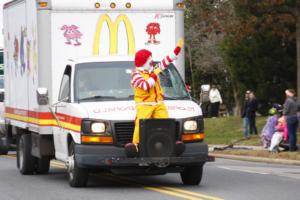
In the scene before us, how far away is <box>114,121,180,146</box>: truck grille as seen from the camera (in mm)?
14695

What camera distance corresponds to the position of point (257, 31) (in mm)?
34188

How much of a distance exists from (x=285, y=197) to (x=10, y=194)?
4.08 metres

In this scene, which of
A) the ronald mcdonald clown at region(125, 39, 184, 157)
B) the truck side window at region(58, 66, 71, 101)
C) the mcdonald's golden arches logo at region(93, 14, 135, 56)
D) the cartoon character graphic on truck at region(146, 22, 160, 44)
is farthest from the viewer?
the cartoon character graphic on truck at region(146, 22, 160, 44)

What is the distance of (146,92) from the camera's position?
14688 mm

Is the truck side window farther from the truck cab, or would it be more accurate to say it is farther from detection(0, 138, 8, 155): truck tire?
detection(0, 138, 8, 155): truck tire

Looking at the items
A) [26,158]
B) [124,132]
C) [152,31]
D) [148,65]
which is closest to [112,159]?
[124,132]

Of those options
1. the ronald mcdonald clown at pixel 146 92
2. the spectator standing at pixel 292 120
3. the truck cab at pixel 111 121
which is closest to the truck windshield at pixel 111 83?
the truck cab at pixel 111 121

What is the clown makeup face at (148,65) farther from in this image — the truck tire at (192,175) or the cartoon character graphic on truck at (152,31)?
the cartoon character graphic on truck at (152,31)

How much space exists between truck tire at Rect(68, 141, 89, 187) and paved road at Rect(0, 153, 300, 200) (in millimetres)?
129

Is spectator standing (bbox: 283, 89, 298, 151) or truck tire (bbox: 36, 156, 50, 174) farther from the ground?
spectator standing (bbox: 283, 89, 298, 151)

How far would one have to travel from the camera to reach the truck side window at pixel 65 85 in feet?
52.9

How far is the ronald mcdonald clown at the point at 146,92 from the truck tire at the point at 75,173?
98cm

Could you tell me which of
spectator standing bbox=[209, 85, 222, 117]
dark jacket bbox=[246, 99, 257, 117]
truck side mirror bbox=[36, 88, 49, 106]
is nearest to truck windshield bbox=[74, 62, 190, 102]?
truck side mirror bbox=[36, 88, 49, 106]

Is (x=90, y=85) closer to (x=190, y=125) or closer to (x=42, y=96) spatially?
(x=42, y=96)
